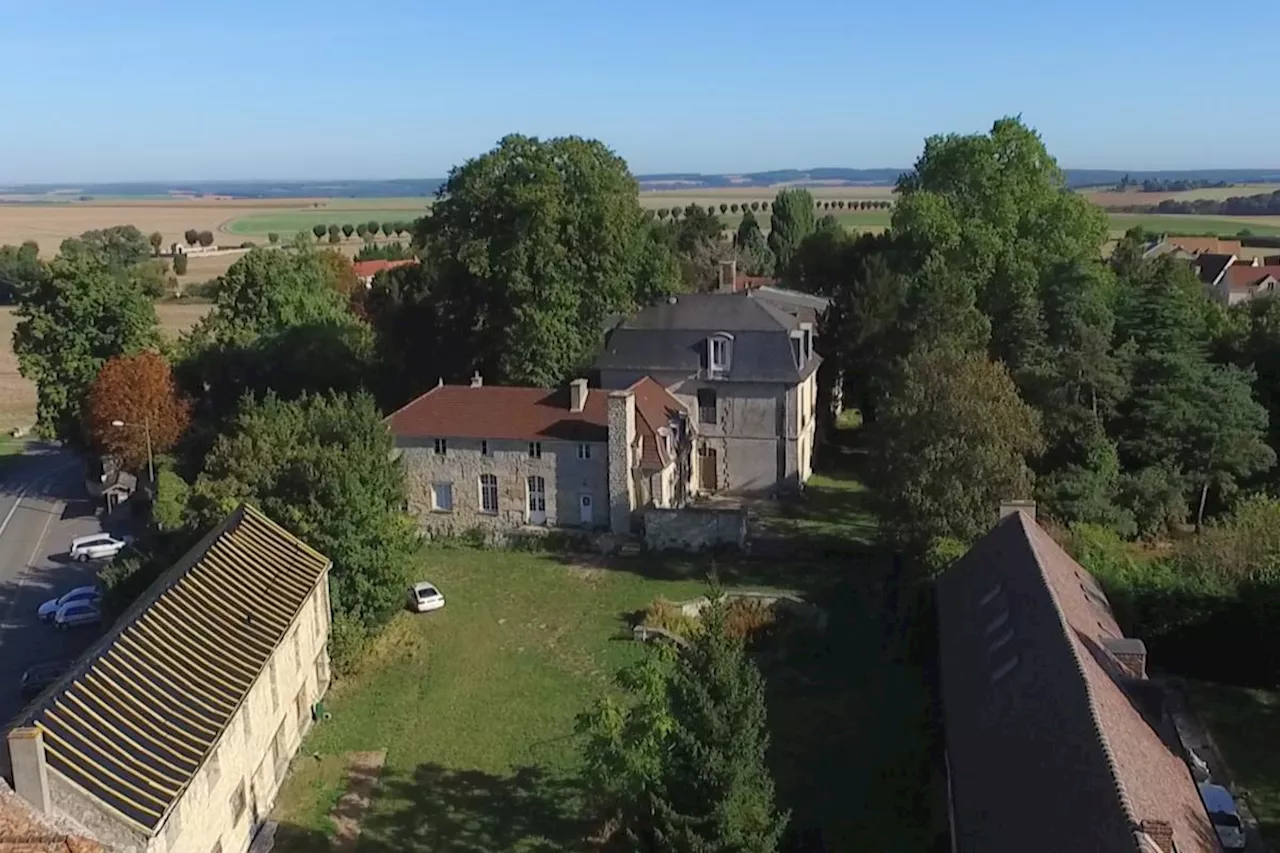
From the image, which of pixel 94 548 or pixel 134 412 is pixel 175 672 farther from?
pixel 134 412

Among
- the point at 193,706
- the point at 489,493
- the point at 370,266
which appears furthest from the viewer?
the point at 370,266

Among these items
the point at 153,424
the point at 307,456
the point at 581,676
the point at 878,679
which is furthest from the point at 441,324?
the point at 878,679

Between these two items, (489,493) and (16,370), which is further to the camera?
(16,370)

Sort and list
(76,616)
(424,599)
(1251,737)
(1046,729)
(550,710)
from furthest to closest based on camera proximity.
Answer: (424,599) < (76,616) < (550,710) < (1251,737) < (1046,729)

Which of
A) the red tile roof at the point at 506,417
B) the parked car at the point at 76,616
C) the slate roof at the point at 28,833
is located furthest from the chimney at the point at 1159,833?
the parked car at the point at 76,616

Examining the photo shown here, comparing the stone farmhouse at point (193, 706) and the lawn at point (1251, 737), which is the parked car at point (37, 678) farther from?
the lawn at point (1251, 737)

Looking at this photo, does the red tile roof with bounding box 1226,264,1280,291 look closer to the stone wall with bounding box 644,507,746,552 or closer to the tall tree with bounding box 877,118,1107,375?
the tall tree with bounding box 877,118,1107,375

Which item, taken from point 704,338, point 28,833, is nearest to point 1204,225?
point 704,338
